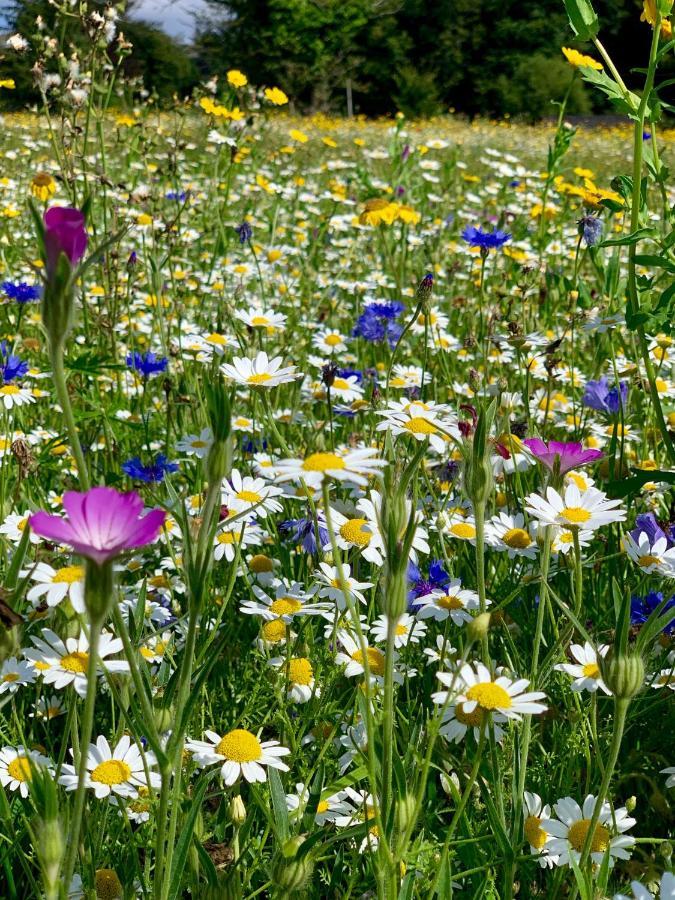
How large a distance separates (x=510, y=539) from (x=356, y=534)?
0.24 m

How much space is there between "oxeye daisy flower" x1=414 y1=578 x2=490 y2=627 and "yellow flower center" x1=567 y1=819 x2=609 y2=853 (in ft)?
0.93

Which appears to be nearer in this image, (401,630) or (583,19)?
(401,630)

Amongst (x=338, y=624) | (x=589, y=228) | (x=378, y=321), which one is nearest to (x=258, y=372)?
(x=338, y=624)

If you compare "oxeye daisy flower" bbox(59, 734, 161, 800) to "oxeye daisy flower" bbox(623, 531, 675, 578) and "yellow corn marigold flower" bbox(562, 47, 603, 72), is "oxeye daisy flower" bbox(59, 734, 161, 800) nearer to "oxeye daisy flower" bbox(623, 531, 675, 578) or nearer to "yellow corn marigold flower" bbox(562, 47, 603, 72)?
"oxeye daisy flower" bbox(623, 531, 675, 578)

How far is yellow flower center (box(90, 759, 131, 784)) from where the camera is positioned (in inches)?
32.0

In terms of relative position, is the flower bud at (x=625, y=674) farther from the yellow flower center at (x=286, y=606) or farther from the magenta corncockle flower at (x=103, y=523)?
the yellow flower center at (x=286, y=606)

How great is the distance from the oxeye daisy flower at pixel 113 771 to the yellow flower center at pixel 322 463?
333 millimetres

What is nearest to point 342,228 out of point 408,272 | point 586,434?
point 408,272

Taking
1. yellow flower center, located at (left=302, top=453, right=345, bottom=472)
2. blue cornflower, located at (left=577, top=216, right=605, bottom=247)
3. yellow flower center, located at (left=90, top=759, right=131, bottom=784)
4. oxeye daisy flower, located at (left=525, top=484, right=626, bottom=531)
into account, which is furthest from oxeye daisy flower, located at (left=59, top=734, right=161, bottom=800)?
blue cornflower, located at (left=577, top=216, right=605, bottom=247)

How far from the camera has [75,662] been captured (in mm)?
844

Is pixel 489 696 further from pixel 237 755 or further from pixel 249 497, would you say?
pixel 249 497

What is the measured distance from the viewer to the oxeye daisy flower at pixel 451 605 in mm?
1054

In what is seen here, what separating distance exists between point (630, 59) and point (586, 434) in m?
24.2

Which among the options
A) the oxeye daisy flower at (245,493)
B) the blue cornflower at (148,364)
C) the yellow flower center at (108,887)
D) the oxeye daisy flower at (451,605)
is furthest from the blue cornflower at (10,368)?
the yellow flower center at (108,887)
